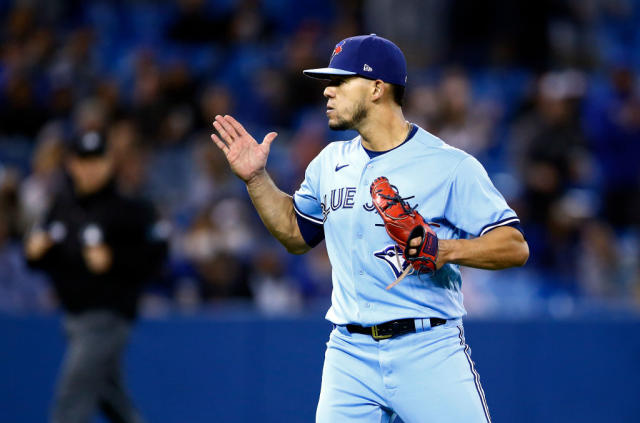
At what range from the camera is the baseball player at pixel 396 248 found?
3674 millimetres

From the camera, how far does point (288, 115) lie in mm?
9906

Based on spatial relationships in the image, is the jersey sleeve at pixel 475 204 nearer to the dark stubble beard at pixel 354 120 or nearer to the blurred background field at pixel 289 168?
the dark stubble beard at pixel 354 120

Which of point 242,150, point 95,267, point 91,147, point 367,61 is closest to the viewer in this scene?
point 367,61

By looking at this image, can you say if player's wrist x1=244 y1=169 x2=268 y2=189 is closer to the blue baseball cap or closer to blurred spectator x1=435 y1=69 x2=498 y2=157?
the blue baseball cap

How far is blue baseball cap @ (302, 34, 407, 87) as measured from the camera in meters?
3.94

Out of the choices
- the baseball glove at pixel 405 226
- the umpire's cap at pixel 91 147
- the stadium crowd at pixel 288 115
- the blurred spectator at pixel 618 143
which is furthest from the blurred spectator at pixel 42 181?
the baseball glove at pixel 405 226

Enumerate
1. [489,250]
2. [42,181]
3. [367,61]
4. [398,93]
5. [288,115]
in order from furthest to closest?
[288,115] → [42,181] → [398,93] → [367,61] → [489,250]

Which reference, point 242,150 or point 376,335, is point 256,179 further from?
point 376,335

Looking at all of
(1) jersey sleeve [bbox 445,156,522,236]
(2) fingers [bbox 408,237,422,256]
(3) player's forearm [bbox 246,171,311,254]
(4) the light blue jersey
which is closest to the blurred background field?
(3) player's forearm [bbox 246,171,311,254]

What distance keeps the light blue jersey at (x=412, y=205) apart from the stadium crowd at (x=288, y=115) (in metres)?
3.66

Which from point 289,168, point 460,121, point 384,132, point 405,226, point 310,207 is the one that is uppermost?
point 460,121

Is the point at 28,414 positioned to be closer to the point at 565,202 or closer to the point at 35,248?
the point at 35,248

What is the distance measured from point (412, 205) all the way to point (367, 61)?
0.64 m

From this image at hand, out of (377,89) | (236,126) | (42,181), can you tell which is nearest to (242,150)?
(236,126)
